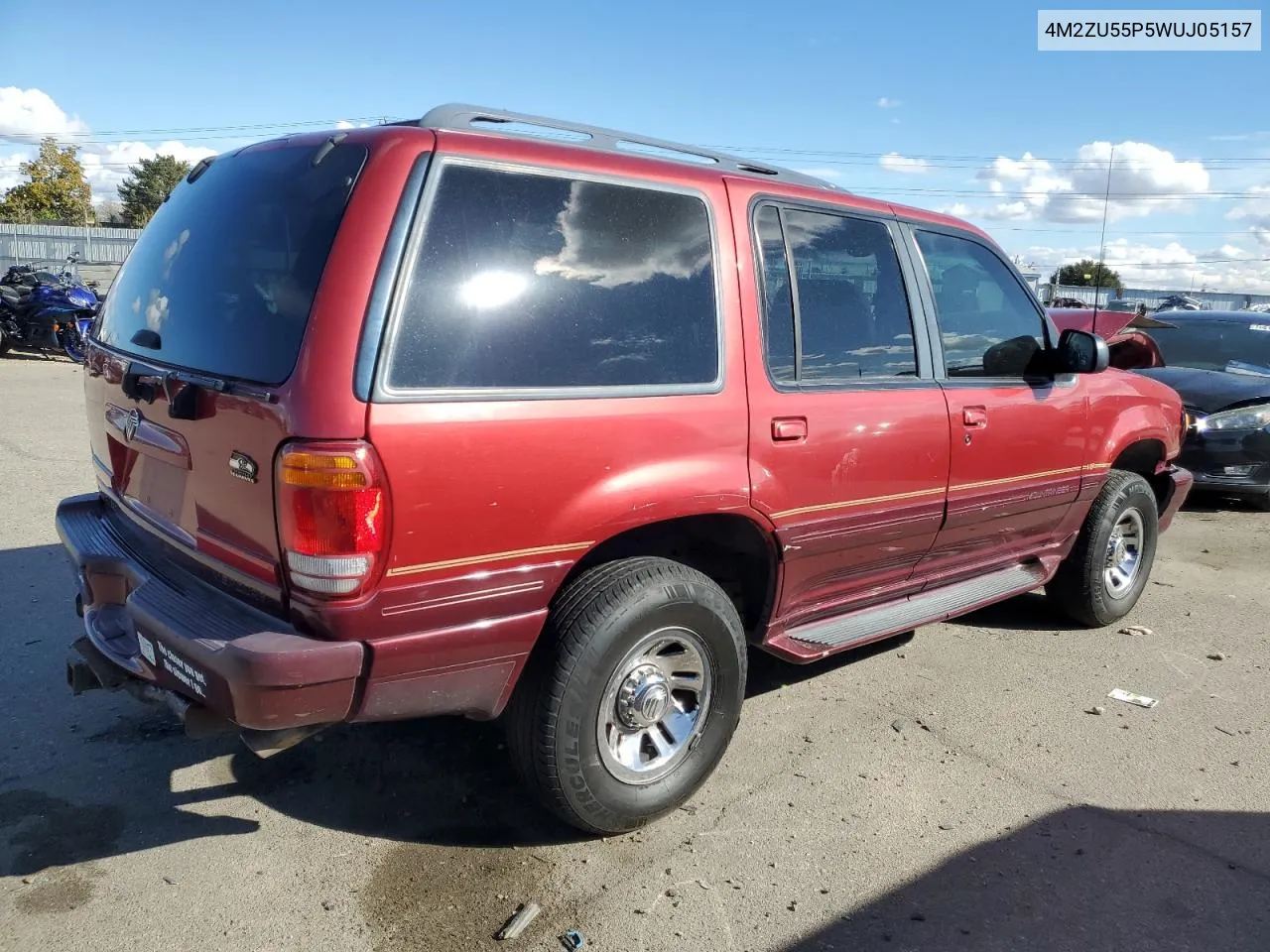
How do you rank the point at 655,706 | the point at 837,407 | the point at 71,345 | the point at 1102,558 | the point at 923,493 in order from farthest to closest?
the point at 71,345 < the point at 1102,558 < the point at 923,493 < the point at 837,407 < the point at 655,706

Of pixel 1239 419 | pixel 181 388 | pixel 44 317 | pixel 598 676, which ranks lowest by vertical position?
pixel 598 676

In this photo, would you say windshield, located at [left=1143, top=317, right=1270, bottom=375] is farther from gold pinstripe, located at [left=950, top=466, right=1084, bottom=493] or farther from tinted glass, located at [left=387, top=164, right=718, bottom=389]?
tinted glass, located at [left=387, top=164, right=718, bottom=389]

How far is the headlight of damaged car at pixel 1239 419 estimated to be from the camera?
7473 millimetres

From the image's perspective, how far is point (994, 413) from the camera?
3908 millimetres

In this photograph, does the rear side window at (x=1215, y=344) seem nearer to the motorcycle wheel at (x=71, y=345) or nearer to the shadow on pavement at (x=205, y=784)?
the shadow on pavement at (x=205, y=784)

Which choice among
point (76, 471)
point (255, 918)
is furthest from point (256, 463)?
point (76, 471)

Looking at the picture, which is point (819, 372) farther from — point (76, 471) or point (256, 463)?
point (76, 471)

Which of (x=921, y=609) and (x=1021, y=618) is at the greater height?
(x=921, y=609)

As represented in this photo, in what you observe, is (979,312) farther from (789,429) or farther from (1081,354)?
(789,429)

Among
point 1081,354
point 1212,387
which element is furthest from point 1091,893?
point 1212,387

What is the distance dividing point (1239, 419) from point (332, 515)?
762 centimetres

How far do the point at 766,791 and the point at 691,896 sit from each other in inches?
25.6

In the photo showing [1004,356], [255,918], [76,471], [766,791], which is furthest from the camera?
[76,471]

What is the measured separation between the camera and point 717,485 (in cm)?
290
